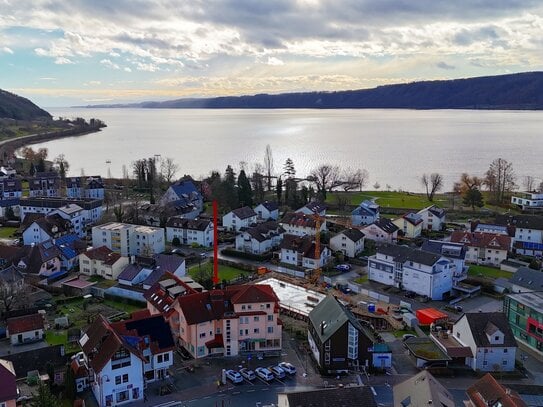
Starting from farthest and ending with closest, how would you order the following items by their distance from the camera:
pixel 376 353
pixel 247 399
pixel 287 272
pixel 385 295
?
pixel 287 272, pixel 385 295, pixel 376 353, pixel 247 399

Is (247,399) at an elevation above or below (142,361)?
below

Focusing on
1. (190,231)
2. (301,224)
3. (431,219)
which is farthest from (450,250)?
(190,231)

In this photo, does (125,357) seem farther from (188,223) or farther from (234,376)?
(188,223)

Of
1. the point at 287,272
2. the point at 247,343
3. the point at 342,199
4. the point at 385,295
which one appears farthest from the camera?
the point at 342,199

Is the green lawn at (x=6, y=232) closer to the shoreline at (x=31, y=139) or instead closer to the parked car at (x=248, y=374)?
the parked car at (x=248, y=374)

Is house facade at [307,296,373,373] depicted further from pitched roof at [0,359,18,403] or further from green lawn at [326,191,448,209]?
green lawn at [326,191,448,209]

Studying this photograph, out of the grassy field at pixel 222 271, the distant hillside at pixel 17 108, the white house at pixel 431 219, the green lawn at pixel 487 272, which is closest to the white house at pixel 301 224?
the grassy field at pixel 222 271

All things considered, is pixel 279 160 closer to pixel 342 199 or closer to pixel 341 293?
pixel 342 199

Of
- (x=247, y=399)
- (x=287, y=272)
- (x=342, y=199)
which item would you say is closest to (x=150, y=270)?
(x=287, y=272)
